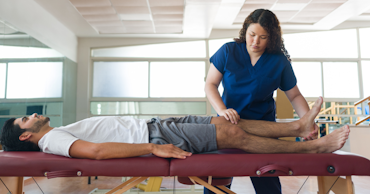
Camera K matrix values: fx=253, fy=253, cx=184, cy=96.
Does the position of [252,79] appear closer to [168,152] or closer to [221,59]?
[221,59]

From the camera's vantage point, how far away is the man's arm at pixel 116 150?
37.2 inches

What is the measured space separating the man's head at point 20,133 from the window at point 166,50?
185 inches

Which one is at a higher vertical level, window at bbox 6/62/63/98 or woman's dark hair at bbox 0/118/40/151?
window at bbox 6/62/63/98

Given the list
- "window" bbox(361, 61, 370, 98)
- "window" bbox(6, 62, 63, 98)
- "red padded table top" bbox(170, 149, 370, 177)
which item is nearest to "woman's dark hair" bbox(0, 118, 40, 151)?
"red padded table top" bbox(170, 149, 370, 177)

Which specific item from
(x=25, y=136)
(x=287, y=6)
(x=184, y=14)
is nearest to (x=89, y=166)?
(x=25, y=136)

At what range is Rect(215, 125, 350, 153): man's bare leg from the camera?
1.06m

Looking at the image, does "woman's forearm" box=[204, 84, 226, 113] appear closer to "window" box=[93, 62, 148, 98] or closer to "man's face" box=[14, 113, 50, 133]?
"man's face" box=[14, 113, 50, 133]

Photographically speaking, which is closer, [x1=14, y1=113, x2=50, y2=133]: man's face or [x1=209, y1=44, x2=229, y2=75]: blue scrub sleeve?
[x1=14, y1=113, x2=50, y2=133]: man's face

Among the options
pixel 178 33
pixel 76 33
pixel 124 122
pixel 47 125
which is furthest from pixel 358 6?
pixel 76 33

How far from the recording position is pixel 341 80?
18.6 feet

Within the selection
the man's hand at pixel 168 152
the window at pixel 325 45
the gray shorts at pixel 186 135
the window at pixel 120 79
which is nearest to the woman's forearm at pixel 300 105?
the gray shorts at pixel 186 135

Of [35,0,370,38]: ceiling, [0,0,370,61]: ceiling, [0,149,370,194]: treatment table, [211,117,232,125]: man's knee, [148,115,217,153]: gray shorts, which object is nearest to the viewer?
[0,149,370,194]: treatment table

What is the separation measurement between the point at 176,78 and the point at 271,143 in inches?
188

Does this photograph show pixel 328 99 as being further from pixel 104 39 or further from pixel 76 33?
pixel 76 33
